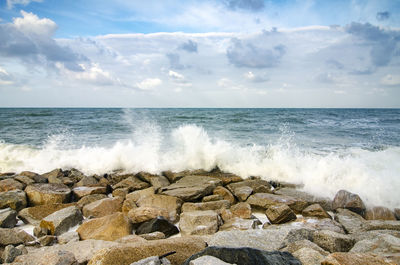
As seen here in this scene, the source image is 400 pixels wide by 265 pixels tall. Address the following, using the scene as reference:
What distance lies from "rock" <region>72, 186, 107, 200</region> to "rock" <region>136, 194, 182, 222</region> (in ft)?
3.80

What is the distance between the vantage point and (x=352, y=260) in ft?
7.80

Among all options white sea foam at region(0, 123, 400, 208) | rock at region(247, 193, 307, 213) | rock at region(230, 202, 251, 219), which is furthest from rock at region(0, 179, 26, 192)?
rock at region(247, 193, 307, 213)

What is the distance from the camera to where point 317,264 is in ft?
7.98

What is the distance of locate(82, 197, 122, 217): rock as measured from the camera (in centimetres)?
505

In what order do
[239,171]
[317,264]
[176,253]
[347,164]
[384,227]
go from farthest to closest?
[239,171] < [347,164] < [384,227] < [176,253] < [317,264]

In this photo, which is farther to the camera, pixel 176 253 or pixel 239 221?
pixel 239 221

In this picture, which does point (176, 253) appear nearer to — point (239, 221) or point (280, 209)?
point (239, 221)

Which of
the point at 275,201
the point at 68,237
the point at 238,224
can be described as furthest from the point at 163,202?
the point at 275,201

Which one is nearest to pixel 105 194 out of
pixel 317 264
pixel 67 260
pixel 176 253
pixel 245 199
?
pixel 245 199

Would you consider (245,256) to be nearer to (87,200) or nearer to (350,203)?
(350,203)

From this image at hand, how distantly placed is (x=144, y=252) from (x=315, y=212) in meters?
3.44

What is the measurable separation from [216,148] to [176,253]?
5.66 m

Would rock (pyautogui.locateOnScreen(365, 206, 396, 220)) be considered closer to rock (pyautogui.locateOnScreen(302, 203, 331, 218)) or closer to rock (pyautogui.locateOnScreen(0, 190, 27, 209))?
rock (pyautogui.locateOnScreen(302, 203, 331, 218))

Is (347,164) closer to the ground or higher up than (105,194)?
higher up
